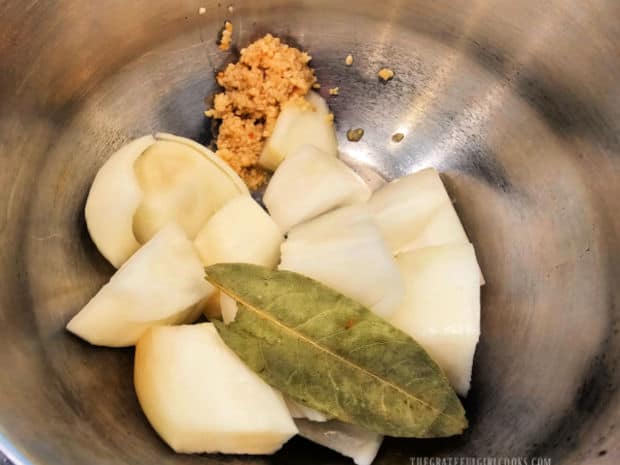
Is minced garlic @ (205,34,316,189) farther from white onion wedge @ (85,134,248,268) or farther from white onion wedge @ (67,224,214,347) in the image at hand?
white onion wedge @ (67,224,214,347)

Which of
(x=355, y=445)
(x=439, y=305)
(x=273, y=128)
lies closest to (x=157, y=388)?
(x=355, y=445)

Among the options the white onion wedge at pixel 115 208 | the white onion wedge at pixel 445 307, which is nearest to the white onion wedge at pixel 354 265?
the white onion wedge at pixel 445 307

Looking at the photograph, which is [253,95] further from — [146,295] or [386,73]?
[146,295]

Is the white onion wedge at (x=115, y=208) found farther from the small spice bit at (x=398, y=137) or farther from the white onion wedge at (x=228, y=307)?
the small spice bit at (x=398, y=137)

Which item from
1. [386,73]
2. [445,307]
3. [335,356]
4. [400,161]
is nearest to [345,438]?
[335,356]

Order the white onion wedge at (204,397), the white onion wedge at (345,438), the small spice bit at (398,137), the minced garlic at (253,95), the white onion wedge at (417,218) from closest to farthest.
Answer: the white onion wedge at (204,397) < the white onion wedge at (345,438) < the white onion wedge at (417,218) < the minced garlic at (253,95) < the small spice bit at (398,137)

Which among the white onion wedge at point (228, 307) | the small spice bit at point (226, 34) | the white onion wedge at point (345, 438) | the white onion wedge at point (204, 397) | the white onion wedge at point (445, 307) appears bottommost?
the white onion wedge at point (345, 438)

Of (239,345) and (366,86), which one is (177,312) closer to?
(239,345)

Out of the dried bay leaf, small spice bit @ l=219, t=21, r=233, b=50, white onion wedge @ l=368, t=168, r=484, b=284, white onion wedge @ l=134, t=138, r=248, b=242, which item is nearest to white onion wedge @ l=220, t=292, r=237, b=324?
the dried bay leaf
